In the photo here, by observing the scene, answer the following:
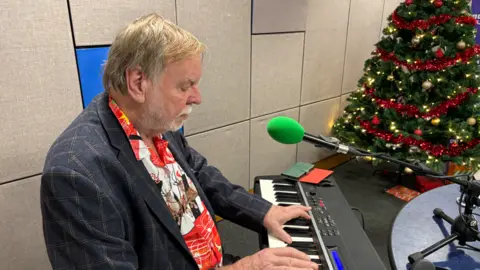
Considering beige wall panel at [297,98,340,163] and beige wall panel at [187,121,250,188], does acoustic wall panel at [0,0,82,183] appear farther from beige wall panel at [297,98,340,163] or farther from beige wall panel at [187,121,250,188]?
beige wall panel at [297,98,340,163]

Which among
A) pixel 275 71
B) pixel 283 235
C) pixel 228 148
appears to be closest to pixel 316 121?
pixel 275 71

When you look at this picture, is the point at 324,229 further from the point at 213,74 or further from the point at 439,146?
the point at 439,146

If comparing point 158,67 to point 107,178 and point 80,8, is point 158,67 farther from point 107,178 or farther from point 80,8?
point 80,8

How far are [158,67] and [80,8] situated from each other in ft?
3.59

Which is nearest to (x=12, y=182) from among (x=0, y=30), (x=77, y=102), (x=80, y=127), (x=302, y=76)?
(x=77, y=102)

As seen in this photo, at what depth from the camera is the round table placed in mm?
1158

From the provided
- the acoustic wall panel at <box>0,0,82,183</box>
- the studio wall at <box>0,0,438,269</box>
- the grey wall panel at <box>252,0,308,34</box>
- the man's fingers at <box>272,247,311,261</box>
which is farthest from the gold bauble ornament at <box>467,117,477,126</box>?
the acoustic wall panel at <box>0,0,82,183</box>

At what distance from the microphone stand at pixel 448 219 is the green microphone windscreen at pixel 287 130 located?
44 millimetres

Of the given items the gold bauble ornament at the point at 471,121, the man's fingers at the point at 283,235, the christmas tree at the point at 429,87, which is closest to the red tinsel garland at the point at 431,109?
the christmas tree at the point at 429,87

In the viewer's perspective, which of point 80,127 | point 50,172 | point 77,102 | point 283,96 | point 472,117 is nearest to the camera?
point 50,172

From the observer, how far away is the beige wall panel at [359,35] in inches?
138

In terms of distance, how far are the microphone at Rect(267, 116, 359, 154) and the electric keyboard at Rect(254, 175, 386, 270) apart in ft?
1.15

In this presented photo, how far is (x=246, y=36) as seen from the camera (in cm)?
262

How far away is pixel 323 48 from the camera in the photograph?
329 cm
